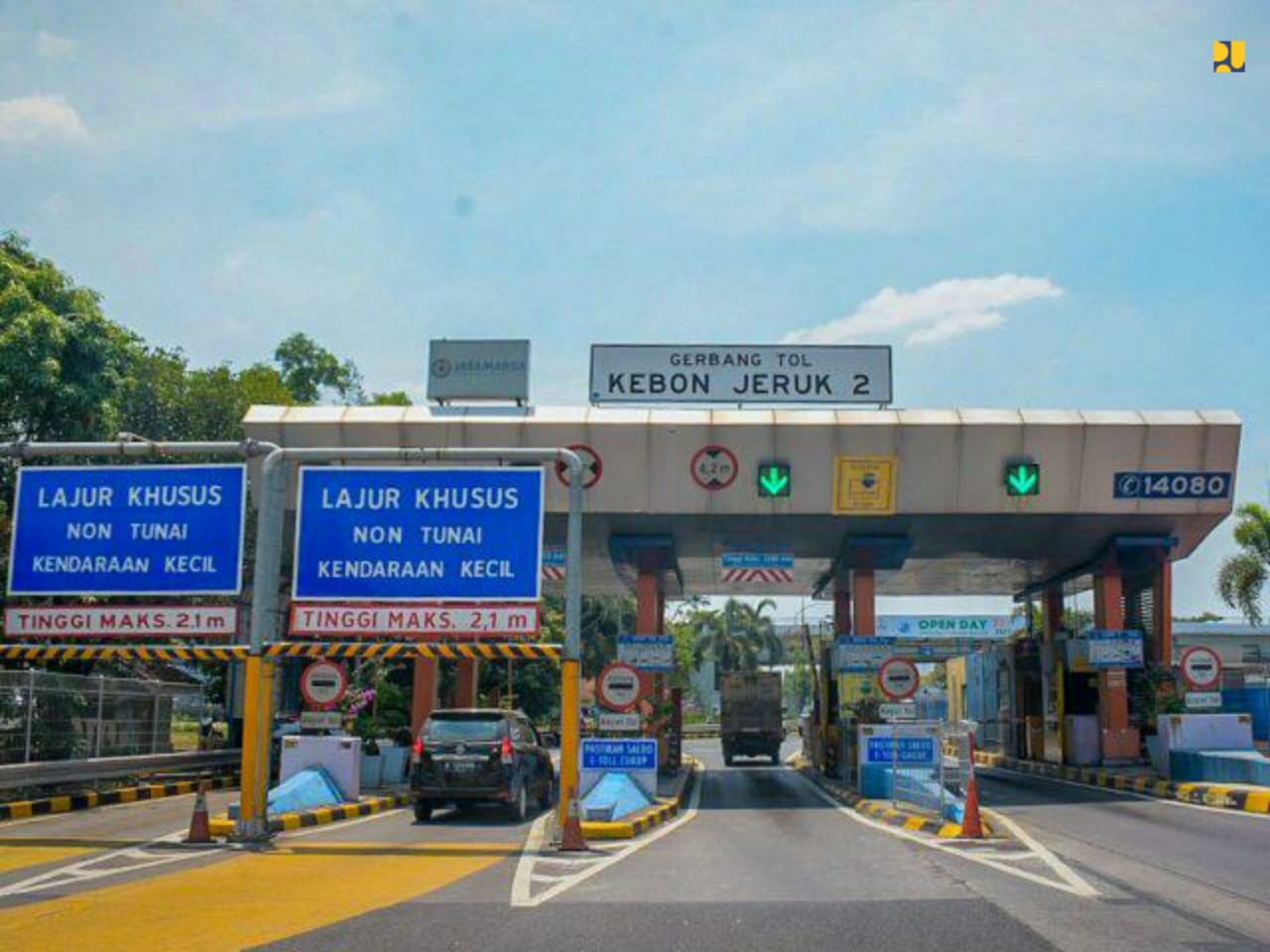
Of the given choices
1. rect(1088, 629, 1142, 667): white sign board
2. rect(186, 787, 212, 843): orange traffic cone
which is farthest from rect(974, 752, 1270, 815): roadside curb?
rect(186, 787, 212, 843): orange traffic cone

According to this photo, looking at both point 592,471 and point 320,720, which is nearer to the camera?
point 320,720

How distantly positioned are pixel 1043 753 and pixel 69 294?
90.2ft

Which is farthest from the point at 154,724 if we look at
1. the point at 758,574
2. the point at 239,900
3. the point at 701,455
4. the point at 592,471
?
the point at 239,900

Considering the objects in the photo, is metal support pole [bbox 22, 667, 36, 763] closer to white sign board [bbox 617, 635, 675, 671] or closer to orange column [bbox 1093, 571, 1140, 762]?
white sign board [bbox 617, 635, 675, 671]

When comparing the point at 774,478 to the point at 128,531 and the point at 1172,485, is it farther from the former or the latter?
the point at 128,531

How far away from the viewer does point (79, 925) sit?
28.3ft

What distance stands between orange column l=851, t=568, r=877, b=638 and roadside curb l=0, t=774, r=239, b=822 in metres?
14.5

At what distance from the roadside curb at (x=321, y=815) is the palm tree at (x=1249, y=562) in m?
33.7

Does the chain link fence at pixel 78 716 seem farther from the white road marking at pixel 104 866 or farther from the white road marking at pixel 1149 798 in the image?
the white road marking at pixel 1149 798

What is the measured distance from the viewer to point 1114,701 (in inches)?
1113

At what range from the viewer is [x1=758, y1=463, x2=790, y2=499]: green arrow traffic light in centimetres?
2522

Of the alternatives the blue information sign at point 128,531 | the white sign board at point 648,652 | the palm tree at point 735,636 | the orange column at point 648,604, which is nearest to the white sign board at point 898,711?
the white sign board at point 648,652

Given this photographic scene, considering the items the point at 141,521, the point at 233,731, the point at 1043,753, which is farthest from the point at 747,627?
the point at 141,521

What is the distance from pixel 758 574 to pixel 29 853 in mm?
20708
